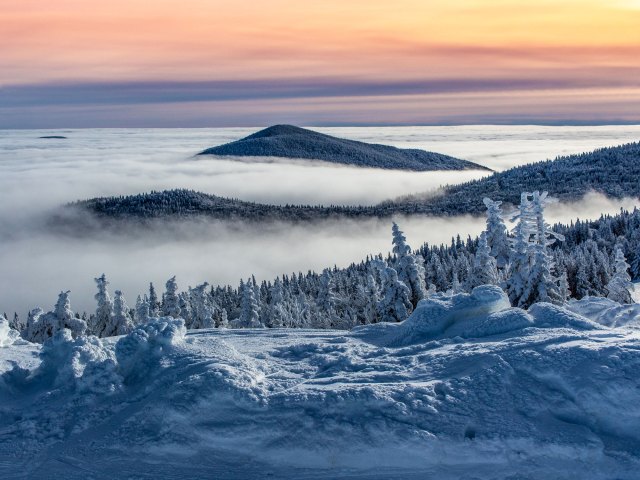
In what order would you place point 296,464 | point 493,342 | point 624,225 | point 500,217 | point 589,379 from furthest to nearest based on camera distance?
1. point 624,225
2. point 500,217
3. point 493,342
4. point 589,379
5. point 296,464

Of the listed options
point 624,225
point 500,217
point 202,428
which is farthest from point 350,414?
point 624,225

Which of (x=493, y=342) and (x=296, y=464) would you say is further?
(x=493, y=342)

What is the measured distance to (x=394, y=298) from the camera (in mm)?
45688

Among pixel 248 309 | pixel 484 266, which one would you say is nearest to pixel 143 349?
pixel 484 266

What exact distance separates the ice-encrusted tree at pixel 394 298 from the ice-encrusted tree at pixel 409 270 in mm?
702

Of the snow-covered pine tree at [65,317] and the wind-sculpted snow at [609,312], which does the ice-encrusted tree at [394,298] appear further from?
the snow-covered pine tree at [65,317]

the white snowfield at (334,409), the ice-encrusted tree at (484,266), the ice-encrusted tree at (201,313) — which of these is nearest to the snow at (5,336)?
the white snowfield at (334,409)

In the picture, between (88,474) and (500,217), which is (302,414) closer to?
(88,474)

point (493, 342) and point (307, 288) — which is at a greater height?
point (493, 342)

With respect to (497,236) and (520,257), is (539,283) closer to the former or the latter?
(520,257)

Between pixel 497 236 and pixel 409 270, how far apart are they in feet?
31.8

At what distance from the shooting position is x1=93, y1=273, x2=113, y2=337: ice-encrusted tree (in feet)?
222

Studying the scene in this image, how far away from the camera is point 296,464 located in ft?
38.9

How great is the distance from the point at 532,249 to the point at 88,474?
1561 inches
